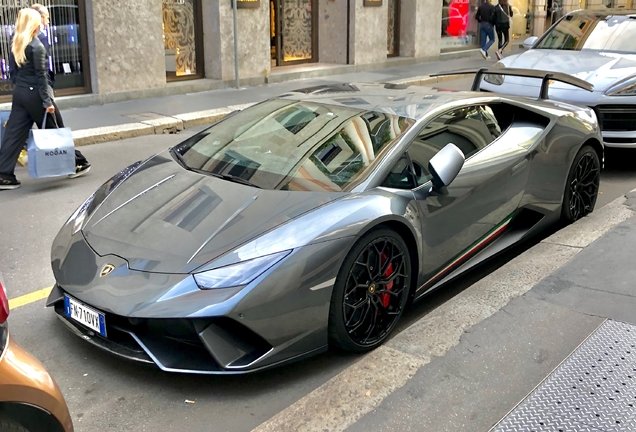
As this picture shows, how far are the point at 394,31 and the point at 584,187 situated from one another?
46.5 feet

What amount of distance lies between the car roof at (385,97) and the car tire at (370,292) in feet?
3.26

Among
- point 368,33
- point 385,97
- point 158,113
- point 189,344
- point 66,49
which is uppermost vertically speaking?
point 368,33

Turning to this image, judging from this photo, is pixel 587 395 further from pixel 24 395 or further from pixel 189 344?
pixel 24 395

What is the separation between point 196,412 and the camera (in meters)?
3.25

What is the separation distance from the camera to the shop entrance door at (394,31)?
62.3 ft

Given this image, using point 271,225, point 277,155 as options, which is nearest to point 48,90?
point 277,155

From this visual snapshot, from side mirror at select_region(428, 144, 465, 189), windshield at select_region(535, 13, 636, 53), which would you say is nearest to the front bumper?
side mirror at select_region(428, 144, 465, 189)

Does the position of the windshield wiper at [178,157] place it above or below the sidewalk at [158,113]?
above

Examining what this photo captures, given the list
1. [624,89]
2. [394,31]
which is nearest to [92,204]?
[624,89]

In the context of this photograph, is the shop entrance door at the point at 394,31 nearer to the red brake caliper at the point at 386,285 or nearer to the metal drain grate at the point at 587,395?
the red brake caliper at the point at 386,285

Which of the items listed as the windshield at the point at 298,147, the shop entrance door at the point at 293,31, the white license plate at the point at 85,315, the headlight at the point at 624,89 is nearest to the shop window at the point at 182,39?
the shop entrance door at the point at 293,31

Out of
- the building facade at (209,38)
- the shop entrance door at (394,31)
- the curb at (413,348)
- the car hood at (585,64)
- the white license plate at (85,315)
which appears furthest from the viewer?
the shop entrance door at (394,31)

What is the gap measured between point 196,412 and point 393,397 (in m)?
0.92

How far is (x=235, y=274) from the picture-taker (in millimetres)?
3271
